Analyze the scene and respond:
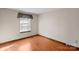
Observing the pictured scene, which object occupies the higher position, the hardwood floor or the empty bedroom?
the empty bedroom

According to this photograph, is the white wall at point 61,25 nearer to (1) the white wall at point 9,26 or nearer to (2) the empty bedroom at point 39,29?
(2) the empty bedroom at point 39,29

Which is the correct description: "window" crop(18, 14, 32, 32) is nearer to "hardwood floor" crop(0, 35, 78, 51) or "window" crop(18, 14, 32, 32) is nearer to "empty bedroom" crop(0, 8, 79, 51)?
"empty bedroom" crop(0, 8, 79, 51)

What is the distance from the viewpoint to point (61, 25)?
1.04 meters

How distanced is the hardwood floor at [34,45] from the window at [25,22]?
0.16 meters

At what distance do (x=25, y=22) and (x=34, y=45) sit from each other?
1.25 ft

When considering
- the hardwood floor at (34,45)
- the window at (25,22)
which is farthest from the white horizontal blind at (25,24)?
the hardwood floor at (34,45)

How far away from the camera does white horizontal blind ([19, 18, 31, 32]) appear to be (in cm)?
104

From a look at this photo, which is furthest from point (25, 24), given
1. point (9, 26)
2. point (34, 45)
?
point (34, 45)

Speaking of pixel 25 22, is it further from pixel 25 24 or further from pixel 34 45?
pixel 34 45

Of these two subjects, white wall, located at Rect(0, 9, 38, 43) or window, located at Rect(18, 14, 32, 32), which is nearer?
white wall, located at Rect(0, 9, 38, 43)

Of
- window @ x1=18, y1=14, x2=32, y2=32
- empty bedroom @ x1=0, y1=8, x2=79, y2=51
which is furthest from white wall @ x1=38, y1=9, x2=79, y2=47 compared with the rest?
window @ x1=18, y1=14, x2=32, y2=32
